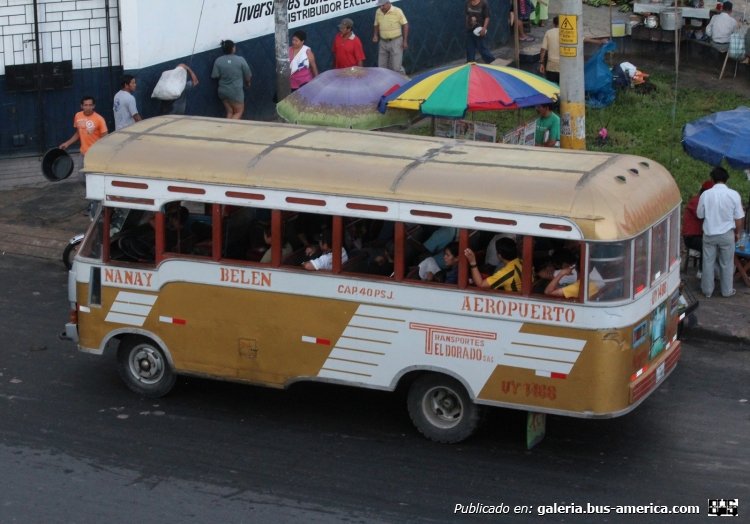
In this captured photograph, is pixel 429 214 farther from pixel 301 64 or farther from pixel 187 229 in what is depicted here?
pixel 301 64

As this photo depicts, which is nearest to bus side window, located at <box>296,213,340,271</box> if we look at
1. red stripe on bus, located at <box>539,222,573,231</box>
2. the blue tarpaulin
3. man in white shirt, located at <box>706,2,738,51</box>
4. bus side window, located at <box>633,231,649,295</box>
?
red stripe on bus, located at <box>539,222,573,231</box>

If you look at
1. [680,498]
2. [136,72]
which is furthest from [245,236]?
[136,72]

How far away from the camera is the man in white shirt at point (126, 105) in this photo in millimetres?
16516

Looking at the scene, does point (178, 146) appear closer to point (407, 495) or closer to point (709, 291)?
point (407, 495)

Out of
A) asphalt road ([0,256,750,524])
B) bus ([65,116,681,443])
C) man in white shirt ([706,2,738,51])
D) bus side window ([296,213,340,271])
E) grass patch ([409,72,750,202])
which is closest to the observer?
asphalt road ([0,256,750,524])

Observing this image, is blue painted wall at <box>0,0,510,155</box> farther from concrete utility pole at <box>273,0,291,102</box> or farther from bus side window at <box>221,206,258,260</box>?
bus side window at <box>221,206,258,260</box>

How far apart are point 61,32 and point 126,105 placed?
1.91 meters

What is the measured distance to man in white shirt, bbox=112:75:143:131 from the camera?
1652 centimetres

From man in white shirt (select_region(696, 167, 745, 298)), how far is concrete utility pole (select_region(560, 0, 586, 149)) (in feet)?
4.88

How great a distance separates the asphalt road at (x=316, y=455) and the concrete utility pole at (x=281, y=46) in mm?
5946

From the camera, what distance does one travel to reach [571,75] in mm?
13586

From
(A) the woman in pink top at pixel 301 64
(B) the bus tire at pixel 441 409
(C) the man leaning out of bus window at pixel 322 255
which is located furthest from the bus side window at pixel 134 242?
(A) the woman in pink top at pixel 301 64

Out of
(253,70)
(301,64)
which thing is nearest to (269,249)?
(301,64)

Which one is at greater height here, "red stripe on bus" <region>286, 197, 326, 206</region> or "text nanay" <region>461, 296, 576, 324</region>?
"red stripe on bus" <region>286, 197, 326, 206</region>
